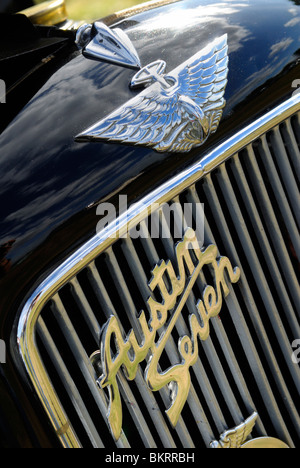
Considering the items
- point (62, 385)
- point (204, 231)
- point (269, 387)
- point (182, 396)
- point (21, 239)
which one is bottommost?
point (269, 387)

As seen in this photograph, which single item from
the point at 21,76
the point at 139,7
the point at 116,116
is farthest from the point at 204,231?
the point at 139,7

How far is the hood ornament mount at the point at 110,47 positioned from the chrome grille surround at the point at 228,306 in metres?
0.30

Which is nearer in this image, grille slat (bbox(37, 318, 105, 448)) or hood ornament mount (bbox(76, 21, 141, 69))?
grille slat (bbox(37, 318, 105, 448))

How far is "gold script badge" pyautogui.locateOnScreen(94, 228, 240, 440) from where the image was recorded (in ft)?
4.28

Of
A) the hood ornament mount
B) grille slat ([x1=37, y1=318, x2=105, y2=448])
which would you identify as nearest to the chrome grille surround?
grille slat ([x1=37, y1=318, x2=105, y2=448])

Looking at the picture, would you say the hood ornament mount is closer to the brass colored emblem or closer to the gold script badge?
the gold script badge

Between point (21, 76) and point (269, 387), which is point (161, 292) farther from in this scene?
point (21, 76)

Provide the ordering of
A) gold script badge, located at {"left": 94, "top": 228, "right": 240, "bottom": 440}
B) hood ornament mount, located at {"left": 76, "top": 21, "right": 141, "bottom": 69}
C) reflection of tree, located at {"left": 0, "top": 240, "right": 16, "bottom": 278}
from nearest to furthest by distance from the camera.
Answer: reflection of tree, located at {"left": 0, "top": 240, "right": 16, "bottom": 278} → gold script badge, located at {"left": 94, "top": 228, "right": 240, "bottom": 440} → hood ornament mount, located at {"left": 76, "top": 21, "right": 141, "bottom": 69}

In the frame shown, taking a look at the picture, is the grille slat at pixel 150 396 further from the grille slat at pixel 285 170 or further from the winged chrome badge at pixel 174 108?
the grille slat at pixel 285 170

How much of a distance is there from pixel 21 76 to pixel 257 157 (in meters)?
0.61

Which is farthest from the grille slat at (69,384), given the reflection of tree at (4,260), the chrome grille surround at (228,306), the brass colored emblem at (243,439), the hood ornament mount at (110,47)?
the hood ornament mount at (110,47)

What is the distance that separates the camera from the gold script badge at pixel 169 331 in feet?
4.28

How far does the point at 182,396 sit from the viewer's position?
141cm

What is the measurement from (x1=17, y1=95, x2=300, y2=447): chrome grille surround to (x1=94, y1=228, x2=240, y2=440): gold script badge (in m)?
0.03
